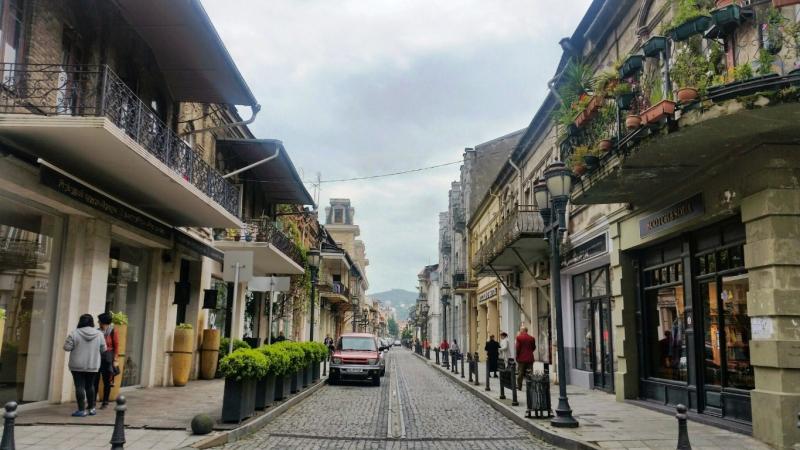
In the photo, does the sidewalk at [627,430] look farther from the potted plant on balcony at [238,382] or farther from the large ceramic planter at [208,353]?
the large ceramic planter at [208,353]

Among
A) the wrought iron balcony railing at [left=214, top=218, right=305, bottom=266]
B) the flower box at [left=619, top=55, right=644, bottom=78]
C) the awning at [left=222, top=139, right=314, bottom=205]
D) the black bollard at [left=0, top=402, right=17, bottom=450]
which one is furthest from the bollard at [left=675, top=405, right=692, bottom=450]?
the wrought iron balcony railing at [left=214, top=218, right=305, bottom=266]

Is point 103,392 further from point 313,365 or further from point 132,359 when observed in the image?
point 313,365

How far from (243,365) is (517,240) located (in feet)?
37.0

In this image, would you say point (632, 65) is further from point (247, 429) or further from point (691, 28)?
point (247, 429)

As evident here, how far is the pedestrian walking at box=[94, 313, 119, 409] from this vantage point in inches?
436

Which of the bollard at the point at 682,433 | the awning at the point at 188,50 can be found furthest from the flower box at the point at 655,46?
the awning at the point at 188,50

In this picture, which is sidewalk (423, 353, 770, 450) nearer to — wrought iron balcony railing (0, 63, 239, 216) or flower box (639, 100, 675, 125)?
flower box (639, 100, 675, 125)

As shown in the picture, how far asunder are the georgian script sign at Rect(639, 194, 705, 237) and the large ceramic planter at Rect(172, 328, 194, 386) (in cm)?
1150

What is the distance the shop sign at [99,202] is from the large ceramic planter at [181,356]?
2.66m

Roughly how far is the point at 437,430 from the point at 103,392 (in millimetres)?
6159

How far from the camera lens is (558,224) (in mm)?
11625

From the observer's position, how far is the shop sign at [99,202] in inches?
409

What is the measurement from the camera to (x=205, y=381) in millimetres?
17938

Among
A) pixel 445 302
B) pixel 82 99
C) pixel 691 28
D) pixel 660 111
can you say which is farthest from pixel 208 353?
pixel 445 302
